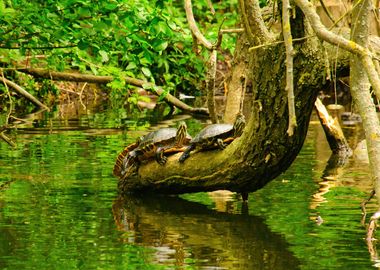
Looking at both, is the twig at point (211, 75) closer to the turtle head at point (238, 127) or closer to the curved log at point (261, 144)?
the turtle head at point (238, 127)

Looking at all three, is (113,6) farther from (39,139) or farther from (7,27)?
(39,139)

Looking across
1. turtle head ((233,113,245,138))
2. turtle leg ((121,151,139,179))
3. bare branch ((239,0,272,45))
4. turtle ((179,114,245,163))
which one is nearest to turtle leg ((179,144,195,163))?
turtle ((179,114,245,163))

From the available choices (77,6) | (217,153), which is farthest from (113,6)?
(217,153)

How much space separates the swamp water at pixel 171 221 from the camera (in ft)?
21.0

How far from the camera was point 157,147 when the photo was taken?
8.84 m

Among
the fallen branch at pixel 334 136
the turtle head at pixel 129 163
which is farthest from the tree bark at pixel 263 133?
the fallen branch at pixel 334 136

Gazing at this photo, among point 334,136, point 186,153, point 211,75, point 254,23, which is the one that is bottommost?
point 334,136

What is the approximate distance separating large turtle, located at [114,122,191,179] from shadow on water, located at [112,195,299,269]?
0.35m

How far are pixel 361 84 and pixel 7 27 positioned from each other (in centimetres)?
691

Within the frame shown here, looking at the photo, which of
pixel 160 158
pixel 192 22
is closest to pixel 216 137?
pixel 160 158

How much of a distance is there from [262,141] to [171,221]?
97cm

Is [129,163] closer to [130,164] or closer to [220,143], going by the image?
[130,164]

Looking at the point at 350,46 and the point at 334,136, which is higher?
the point at 350,46

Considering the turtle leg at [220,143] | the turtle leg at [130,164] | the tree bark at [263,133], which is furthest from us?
the turtle leg at [130,164]
